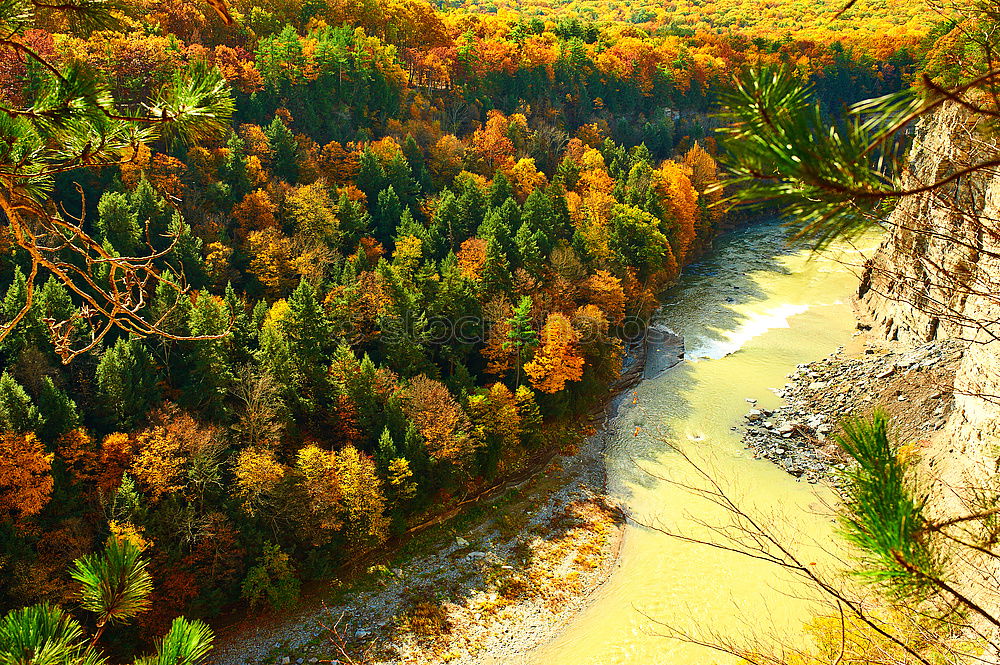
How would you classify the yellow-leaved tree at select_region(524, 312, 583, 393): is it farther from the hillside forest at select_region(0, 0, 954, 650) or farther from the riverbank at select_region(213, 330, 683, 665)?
the riverbank at select_region(213, 330, 683, 665)

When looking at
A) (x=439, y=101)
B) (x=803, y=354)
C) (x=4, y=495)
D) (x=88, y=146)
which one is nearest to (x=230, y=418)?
(x=4, y=495)

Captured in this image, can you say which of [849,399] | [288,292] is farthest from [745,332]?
[288,292]

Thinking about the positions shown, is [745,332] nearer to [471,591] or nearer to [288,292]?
[471,591]

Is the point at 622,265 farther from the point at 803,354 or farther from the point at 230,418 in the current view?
the point at 230,418

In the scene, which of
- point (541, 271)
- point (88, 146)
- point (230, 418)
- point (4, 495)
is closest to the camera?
point (88, 146)

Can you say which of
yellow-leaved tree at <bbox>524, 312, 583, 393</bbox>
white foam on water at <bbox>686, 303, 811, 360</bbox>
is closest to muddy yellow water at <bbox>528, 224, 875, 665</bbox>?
white foam on water at <bbox>686, 303, 811, 360</bbox>

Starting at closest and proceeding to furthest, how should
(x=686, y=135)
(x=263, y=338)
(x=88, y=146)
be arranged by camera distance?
(x=88, y=146)
(x=263, y=338)
(x=686, y=135)
